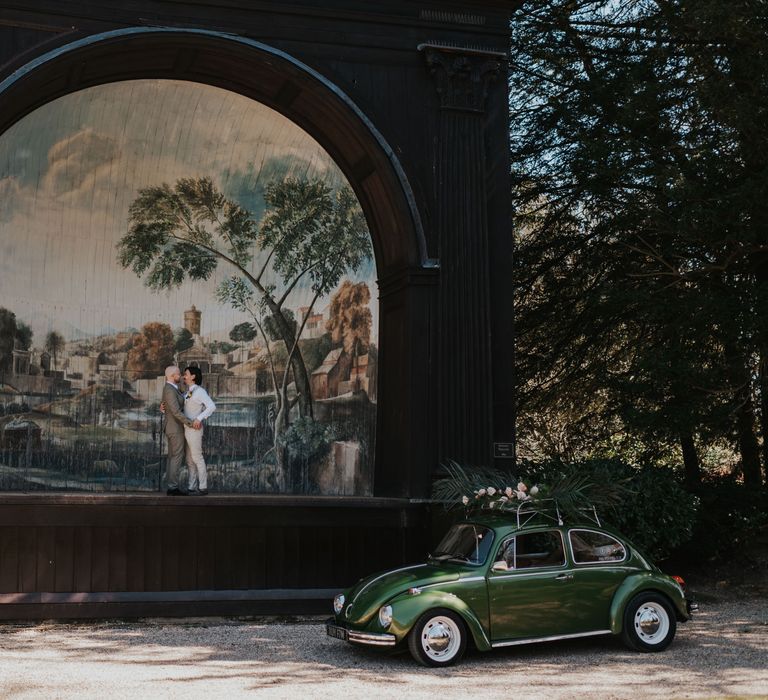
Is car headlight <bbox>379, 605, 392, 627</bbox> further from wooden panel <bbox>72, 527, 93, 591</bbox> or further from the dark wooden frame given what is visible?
wooden panel <bbox>72, 527, 93, 591</bbox>

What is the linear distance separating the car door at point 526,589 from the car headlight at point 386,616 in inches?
34.8

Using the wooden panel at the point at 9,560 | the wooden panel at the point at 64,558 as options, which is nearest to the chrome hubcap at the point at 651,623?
the wooden panel at the point at 64,558

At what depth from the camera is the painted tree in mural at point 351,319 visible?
14.5 m

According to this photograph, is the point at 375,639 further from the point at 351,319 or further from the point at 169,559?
the point at 351,319

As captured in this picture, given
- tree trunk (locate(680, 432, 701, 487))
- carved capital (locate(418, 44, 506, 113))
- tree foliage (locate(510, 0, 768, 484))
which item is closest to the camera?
carved capital (locate(418, 44, 506, 113))

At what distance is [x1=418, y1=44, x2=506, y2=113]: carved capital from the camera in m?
12.9

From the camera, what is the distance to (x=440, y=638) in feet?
28.4

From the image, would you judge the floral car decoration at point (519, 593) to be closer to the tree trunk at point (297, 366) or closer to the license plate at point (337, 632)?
the license plate at point (337, 632)

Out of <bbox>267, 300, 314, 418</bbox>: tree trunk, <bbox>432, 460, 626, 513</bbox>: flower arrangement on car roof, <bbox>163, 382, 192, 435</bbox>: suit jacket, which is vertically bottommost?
<bbox>432, 460, 626, 513</bbox>: flower arrangement on car roof

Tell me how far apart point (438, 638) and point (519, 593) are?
0.82m

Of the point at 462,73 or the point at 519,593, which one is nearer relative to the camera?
the point at 519,593

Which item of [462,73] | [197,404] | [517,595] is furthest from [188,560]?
[462,73]

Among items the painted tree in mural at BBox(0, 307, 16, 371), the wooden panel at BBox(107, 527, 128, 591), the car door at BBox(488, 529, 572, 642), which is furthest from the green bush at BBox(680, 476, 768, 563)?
A: the painted tree in mural at BBox(0, 307, 16, 371)

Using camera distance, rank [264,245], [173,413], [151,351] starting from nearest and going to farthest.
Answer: [173,413]
[151,351]
[264,245]
